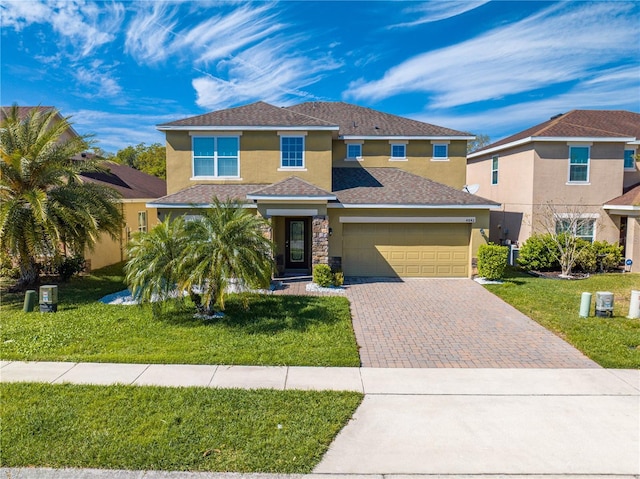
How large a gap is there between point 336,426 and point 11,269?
46.9ft

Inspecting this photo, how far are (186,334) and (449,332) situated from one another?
607 cm

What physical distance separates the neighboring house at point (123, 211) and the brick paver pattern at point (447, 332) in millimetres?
9080

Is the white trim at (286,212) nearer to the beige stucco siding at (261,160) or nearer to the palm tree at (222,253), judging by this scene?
the beige stucco siding at (261,160)

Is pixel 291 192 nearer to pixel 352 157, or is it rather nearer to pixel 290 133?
pixel 290 133

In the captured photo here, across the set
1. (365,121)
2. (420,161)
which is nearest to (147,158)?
(365,121)

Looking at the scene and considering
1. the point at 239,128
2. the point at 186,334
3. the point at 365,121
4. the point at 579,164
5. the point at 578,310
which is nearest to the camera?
the point at 186,334

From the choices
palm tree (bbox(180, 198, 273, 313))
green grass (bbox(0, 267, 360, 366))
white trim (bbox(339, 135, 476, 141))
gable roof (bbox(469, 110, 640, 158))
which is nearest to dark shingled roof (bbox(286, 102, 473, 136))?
white trim (bbox(339, 135, 476, 141))

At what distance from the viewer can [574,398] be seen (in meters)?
6.55

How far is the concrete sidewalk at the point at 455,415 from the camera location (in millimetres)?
4898

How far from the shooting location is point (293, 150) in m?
17.0

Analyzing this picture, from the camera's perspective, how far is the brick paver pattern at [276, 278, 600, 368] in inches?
320

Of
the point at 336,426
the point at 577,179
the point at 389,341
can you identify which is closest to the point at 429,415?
the point at 336,426

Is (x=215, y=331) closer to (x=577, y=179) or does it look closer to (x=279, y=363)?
(x=279, y=363)

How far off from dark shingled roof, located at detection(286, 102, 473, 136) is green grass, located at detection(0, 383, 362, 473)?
15647 millimetres
